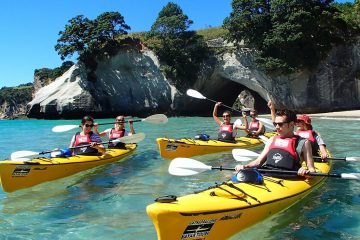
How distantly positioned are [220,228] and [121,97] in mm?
36512

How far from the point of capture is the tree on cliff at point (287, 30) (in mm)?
27969

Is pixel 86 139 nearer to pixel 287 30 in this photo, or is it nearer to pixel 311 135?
pixel 311 135

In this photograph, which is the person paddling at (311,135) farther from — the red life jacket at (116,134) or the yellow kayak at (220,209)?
the red life jacket at (116,134)

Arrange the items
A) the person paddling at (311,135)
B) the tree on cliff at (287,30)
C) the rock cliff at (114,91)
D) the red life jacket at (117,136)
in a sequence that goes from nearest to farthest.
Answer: the person paddling at (311,135), the red life jacket at (117,136), the tree on cliff at (287,30), the rock cliff at (114,91)

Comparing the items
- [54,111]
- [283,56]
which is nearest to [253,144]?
[283,56]

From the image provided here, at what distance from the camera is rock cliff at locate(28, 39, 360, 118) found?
3067 centimetres

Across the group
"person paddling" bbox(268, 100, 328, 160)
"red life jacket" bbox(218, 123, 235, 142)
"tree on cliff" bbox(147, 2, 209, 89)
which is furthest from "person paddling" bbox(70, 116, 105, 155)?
"tree on cliff" bbox(147, 2, 209, 89)

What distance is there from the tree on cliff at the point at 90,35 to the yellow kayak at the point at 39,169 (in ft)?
97.1

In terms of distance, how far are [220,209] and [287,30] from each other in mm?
26367

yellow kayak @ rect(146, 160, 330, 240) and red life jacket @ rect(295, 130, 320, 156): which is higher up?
red life jacket @ rect(295, 130, 320, 156)

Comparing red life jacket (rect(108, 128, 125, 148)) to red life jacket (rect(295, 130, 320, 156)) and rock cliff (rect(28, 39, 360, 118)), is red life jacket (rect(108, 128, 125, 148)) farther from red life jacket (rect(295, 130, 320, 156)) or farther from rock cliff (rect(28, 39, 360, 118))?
rock cliff (rect(28, 39, 360, 118))

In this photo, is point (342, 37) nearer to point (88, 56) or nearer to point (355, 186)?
point (88, 56)

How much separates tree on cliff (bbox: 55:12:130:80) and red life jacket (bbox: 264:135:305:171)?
33119 millimetres

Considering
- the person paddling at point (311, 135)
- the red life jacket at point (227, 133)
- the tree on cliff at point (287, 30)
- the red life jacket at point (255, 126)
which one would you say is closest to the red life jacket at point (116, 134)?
the red life jacket at point (227, 133)
